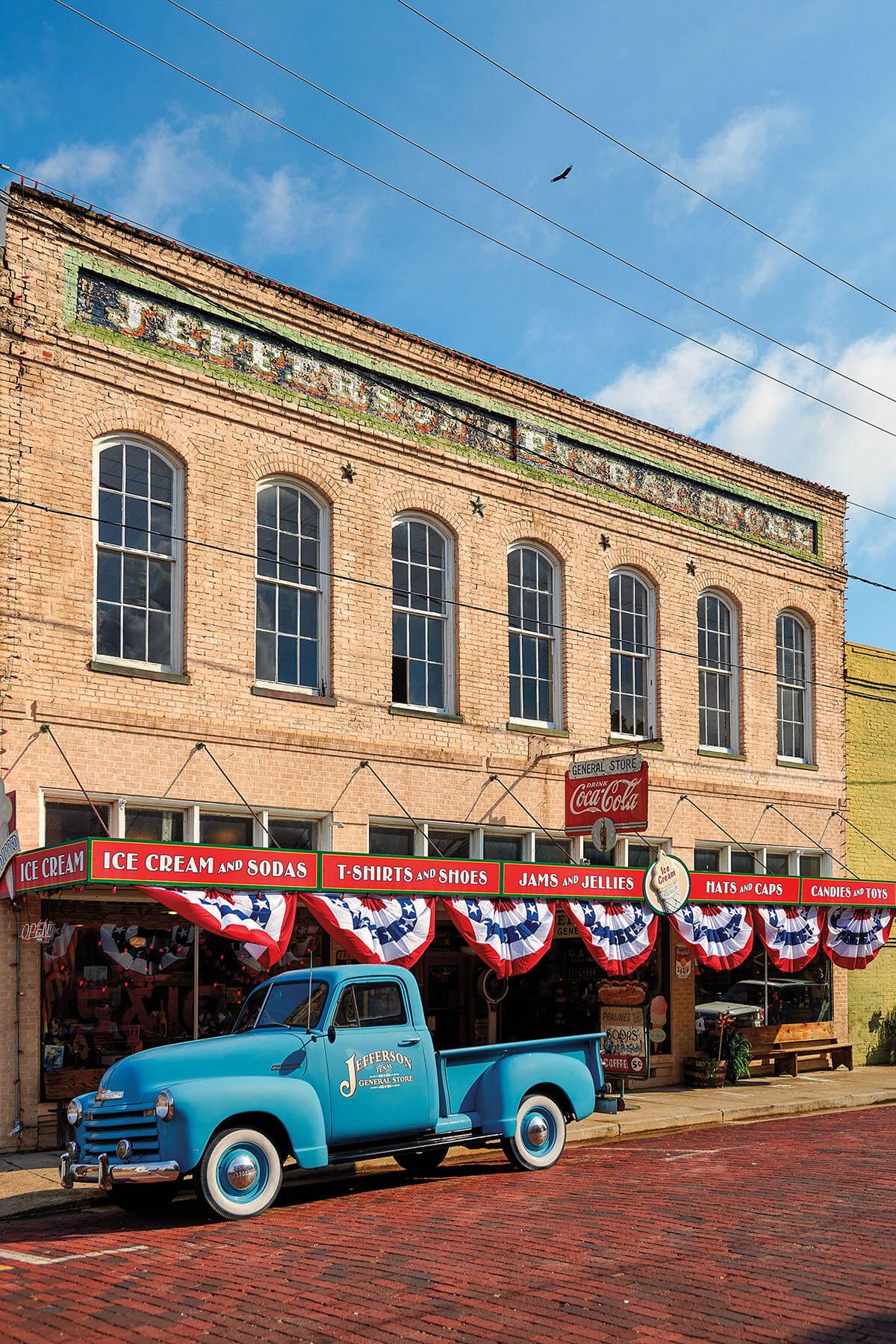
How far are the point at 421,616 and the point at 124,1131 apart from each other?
9997mm

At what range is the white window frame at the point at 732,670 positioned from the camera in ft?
76.9

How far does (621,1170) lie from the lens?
12891 mm

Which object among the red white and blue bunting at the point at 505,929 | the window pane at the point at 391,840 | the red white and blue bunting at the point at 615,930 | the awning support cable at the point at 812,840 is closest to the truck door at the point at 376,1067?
the red white and blue bunting at the point at 505,929

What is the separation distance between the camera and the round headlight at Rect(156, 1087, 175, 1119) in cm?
1023

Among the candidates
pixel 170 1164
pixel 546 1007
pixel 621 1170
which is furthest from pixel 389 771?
pixel 170 1164

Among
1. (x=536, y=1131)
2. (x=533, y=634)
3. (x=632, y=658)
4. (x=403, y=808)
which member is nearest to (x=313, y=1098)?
(x=536, y=1131)

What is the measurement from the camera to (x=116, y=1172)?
1020 centimetres

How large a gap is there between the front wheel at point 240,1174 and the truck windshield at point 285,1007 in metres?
1.19

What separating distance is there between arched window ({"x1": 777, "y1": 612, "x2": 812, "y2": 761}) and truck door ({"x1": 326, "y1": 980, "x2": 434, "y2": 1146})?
14172 mm

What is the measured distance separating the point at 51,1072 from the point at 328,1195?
3817mm

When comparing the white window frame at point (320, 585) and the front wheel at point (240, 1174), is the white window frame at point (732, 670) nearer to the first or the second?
the white window frame at point (320, 585)

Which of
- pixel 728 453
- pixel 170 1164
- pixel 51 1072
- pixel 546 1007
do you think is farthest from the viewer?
pixel 728 453

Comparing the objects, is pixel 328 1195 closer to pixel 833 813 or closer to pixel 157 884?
pixel 157 884

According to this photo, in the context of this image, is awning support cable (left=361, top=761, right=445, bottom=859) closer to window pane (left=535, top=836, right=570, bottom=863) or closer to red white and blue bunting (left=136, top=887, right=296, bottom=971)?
window pane (left=535, top=836, right=570, bottom=863)
